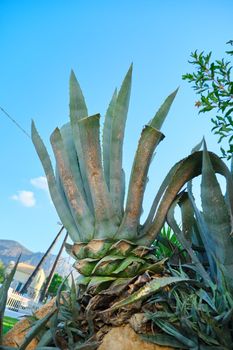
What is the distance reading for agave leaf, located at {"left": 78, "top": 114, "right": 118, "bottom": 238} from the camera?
1.55 meters

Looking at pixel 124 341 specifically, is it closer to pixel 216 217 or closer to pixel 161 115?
pixel 216 217

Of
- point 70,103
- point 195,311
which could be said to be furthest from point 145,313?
point 70,103

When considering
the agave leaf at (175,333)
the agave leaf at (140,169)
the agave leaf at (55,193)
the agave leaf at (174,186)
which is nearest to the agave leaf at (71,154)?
the agave leaf at (55,193)

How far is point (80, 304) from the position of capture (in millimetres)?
1473

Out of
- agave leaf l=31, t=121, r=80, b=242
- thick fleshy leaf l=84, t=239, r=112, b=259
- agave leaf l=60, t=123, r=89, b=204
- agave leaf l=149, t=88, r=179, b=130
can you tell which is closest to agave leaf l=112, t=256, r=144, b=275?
thick fleshy leaf l=84, t=239, r=112, b=259

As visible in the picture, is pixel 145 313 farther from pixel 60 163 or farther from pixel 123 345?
pixel 60 163

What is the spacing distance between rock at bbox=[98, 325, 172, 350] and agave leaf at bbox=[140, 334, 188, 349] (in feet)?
0.08

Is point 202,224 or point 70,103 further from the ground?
point 70,103

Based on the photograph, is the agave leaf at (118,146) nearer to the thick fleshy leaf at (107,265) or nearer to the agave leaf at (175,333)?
the thick fleshy leaf at (107,265)

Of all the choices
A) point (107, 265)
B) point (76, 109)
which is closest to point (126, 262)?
point (107, 265)

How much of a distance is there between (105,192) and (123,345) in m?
0.70

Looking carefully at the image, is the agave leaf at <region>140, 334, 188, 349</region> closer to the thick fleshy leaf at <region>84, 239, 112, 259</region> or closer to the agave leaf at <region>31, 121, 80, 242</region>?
the thick fleshy leaf at <region>84, 239, 112, 259</region>

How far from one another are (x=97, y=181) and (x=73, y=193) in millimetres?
158

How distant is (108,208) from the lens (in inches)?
62.2
